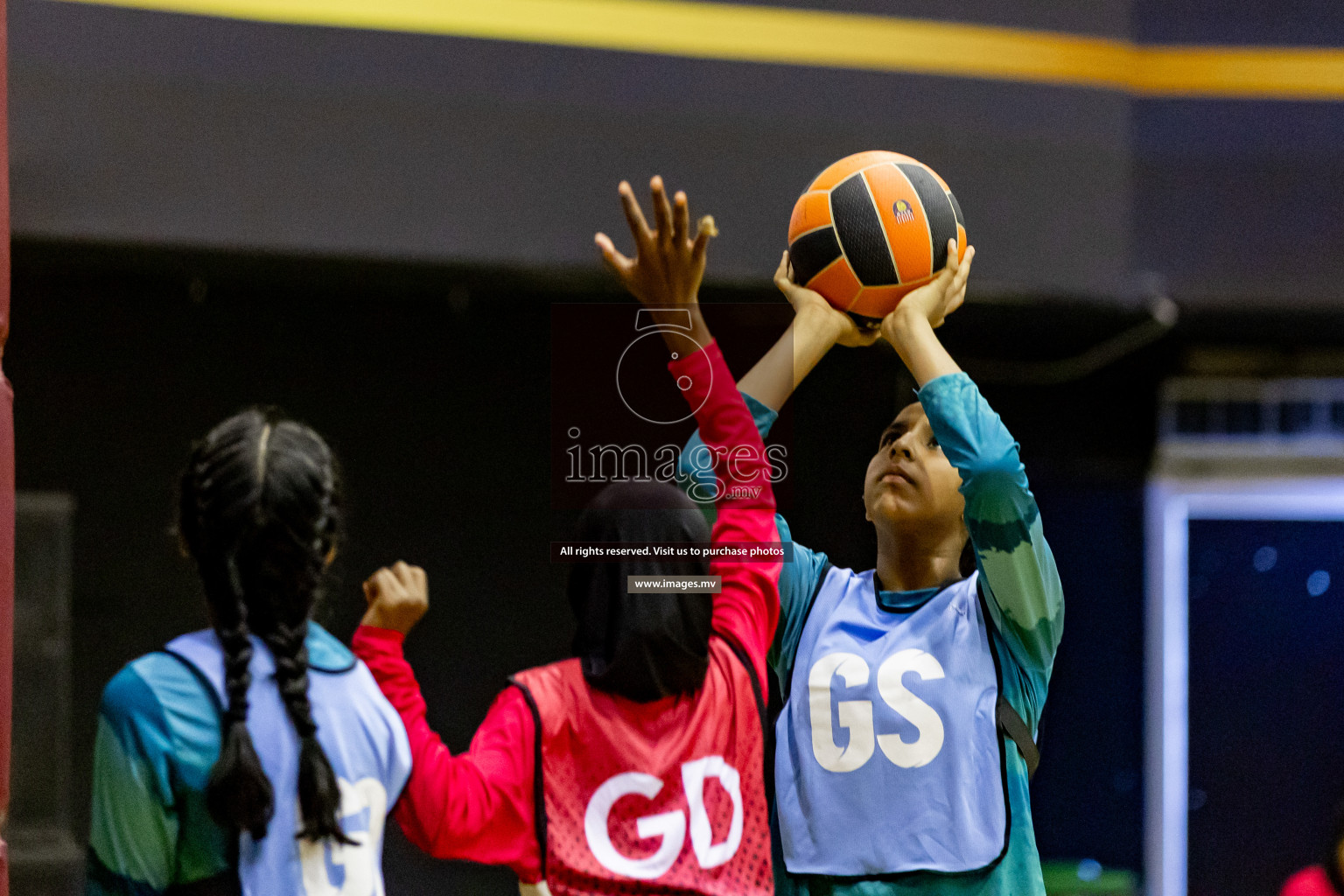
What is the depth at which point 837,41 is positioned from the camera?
17.5ft

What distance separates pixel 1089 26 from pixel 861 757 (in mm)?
4163

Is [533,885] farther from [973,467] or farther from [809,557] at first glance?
[973,467]

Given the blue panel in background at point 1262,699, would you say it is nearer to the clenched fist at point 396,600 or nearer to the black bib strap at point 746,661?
the black bib strap at point 746,661

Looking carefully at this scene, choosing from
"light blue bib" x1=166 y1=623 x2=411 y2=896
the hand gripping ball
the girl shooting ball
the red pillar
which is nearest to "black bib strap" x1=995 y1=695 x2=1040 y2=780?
the girl shooting ball

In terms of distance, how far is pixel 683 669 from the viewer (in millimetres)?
2598

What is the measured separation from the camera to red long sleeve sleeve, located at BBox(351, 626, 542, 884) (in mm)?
2428

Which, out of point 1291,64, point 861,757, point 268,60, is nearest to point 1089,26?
point 1291,64

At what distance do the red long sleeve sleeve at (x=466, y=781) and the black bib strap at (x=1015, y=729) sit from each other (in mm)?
Answer: 866

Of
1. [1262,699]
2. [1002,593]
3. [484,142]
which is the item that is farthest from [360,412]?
[1262,699]

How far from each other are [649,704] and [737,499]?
17.2 inches

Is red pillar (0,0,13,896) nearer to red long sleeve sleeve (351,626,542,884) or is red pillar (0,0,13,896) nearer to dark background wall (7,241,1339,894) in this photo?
red long sleeve sleeve (351,626,542,884)

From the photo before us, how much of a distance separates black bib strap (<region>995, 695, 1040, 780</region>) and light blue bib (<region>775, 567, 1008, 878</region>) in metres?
0.01

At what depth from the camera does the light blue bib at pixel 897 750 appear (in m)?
2.31

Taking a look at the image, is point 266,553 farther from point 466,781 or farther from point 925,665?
point 925,665
